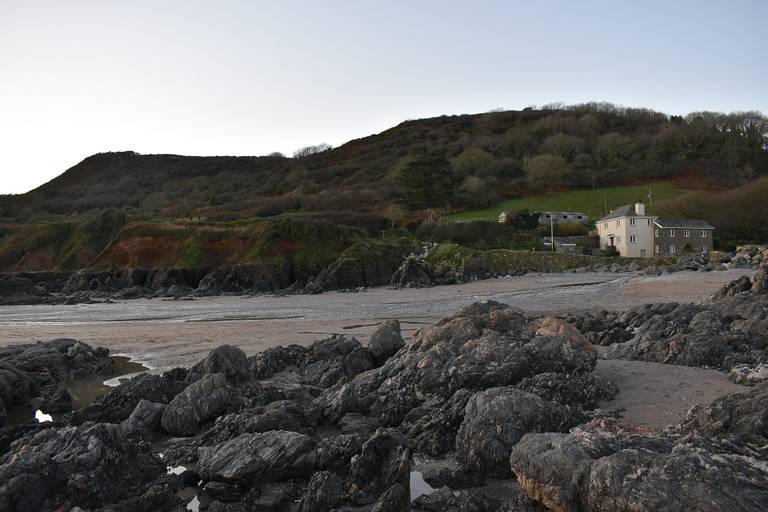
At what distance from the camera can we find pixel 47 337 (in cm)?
1920

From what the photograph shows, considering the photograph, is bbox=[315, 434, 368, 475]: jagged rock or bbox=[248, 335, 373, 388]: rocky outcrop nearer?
bbox=[315, 434, 368, 475]: jagged rock

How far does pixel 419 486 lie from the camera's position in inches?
249

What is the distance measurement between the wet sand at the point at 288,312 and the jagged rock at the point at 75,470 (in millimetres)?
6861

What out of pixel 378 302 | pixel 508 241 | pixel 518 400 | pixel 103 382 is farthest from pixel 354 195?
pixel 518 400

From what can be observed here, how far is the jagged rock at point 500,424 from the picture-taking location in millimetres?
6368

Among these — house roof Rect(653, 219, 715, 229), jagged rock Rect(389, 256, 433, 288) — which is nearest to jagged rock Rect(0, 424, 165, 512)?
jagged rock Rect(389, 256, 433, 288)

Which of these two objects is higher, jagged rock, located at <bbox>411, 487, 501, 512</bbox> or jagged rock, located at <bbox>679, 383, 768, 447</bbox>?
jagged rock, located at <bbox>679, 383, 768, 447</bbox>

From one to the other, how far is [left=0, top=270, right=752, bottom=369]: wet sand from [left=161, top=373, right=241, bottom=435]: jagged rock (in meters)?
4.86

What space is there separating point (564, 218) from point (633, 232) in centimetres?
1616

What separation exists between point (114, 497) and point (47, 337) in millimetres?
15940

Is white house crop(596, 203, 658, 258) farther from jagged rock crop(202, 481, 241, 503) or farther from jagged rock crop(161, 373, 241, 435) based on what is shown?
jagged rock crop(202, 481, 241, 503)

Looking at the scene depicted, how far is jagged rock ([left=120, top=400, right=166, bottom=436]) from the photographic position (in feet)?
27.5

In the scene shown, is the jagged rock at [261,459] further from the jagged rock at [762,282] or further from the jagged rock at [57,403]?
the jagged rock at [762,282]

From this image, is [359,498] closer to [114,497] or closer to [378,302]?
[114,497]
